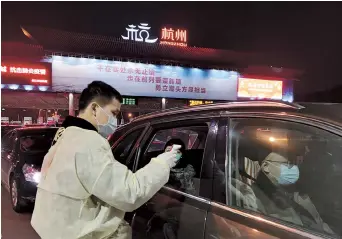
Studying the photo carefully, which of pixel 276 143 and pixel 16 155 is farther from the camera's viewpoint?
pixel 16 155

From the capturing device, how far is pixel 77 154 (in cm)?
185

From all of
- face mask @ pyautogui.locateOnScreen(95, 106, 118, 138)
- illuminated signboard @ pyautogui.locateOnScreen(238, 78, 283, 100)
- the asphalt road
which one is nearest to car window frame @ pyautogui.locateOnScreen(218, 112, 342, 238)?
face mask @ pyautogui.locateOnScreen(95, 106, 118, 138)

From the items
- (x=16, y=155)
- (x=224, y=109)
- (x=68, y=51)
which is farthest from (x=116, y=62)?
(x=224, y=109)

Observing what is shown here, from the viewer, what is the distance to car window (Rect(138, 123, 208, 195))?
239 cm

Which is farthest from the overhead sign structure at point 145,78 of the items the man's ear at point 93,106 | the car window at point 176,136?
the man's ear at point 93,106

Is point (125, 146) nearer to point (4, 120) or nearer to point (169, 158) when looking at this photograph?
point (169, 158)

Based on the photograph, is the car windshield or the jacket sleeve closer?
the jacket sleeve

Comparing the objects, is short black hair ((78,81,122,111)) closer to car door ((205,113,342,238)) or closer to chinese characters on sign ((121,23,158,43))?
car door ((205,113,342,238))

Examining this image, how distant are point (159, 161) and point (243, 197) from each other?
54 centimetres

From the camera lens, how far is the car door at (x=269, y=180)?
68.2 inches

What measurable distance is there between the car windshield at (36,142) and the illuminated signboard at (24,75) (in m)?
8.69

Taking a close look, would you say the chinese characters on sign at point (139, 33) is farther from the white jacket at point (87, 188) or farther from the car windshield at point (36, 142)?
the white jacket at point (87, 188)

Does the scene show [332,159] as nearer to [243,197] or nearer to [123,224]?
[243,197]

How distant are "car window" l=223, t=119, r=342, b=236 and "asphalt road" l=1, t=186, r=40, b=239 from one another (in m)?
4.19
